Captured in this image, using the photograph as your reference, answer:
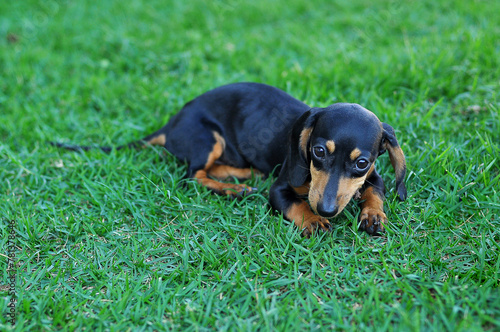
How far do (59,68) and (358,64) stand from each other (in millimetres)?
3577

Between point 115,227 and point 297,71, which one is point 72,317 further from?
point 297,71

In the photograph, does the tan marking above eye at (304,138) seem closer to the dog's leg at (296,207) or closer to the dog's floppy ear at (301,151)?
the dog's floppy ear at (301,151)

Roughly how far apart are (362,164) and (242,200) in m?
1.00

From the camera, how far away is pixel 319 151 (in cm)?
272

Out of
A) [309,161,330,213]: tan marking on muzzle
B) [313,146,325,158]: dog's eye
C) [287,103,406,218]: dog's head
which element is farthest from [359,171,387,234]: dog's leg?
[313,146,325,158]: dog's eye

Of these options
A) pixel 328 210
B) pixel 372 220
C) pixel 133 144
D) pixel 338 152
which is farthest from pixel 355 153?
pixel 133 144

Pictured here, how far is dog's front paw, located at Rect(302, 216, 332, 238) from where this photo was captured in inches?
113

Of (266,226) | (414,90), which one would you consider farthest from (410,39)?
(266,226)

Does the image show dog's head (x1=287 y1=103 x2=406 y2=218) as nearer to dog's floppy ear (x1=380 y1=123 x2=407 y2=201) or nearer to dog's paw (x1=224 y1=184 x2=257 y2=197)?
dog's floppy ear (x1=380 y1=123 x2=407 y2=201)

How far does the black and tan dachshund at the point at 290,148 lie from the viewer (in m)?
2.67

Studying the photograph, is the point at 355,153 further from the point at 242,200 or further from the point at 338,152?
the point at 242,200

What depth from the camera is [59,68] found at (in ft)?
18.5

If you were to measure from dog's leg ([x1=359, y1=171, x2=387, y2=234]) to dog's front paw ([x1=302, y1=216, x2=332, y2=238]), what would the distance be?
223 millimetres

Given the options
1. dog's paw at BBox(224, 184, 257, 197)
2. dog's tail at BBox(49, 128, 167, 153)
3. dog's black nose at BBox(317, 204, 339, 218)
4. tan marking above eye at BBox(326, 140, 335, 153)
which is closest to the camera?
dog's black nose at BBox(317, 204, 339, 218)
